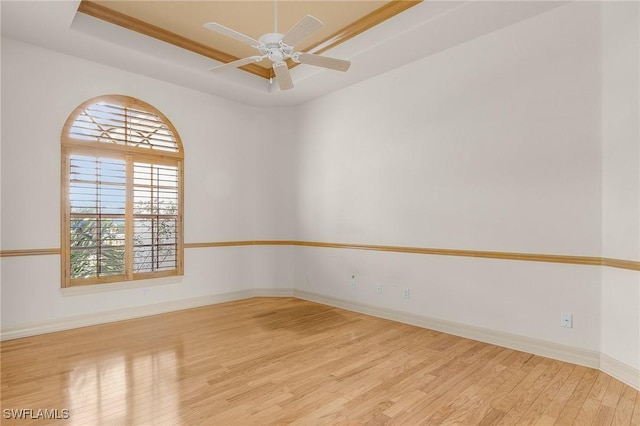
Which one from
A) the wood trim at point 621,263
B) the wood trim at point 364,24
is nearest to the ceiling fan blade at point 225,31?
the wood trim at point 364,24

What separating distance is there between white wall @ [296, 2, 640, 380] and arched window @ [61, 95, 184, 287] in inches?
96.3

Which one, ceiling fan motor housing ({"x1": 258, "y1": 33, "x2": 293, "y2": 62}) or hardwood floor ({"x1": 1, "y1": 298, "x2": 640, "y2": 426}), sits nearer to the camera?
hardwood floor ({"x1": 1, "y1": 298, "x2": 640, "y2": 426})

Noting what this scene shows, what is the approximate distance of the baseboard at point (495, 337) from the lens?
3.06 metres

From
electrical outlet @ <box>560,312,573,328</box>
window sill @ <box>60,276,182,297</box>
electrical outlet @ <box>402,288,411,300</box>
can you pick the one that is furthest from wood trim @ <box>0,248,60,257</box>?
electrical outlet @ <box>560,312,573,328</box>

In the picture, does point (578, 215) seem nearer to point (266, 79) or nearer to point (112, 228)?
point (266, 79)

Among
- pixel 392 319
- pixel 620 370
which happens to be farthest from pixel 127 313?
pixel 620 370

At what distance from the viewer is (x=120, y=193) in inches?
179

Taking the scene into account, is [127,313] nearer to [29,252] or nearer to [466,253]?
[29,252]

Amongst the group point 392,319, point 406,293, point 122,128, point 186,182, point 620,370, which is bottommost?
point 392,319

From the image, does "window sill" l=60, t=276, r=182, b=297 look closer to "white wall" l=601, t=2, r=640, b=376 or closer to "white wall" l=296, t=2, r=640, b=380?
"white wall" l=296, t=2, r=640, b=380

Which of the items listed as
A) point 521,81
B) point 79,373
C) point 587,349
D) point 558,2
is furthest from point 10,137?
point 587,349

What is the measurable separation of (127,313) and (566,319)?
490 cm

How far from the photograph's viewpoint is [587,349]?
303 cm

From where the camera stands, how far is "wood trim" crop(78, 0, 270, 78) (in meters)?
3.67
